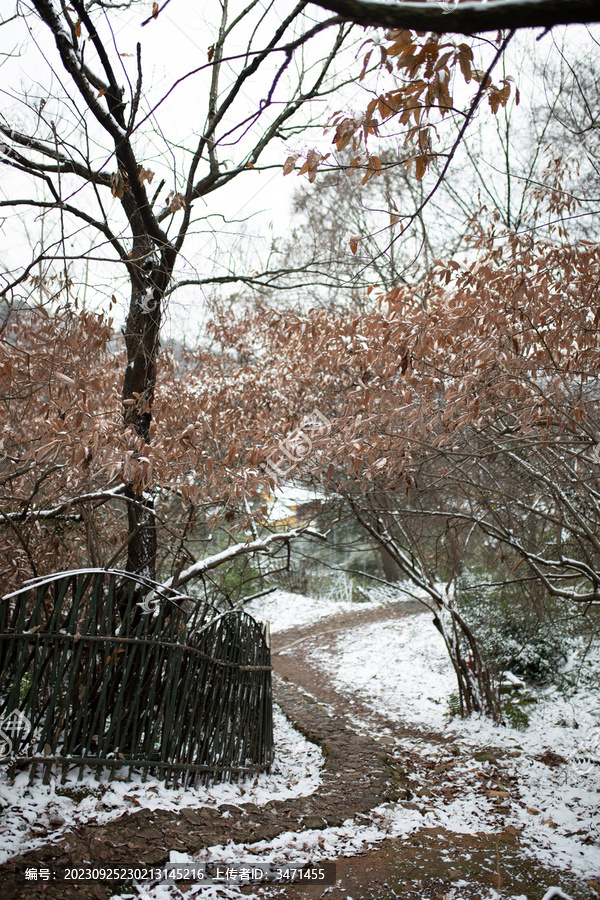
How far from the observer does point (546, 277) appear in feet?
11.5

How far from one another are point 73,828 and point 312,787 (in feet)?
7.98

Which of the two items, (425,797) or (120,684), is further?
(425,797)

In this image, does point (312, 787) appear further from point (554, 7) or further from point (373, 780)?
point (554, 7)

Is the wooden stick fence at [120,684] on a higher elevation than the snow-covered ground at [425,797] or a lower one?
higher

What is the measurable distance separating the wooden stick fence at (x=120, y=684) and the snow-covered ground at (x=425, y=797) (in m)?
0.18

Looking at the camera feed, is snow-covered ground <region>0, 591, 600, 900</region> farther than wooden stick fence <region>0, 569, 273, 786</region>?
No

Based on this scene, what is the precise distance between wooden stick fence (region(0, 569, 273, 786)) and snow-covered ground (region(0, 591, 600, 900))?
0.18m

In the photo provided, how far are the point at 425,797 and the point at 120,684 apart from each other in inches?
109

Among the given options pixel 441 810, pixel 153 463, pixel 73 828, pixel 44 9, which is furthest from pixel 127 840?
pixel 44 9

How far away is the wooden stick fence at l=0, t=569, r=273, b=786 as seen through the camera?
3.17 meters

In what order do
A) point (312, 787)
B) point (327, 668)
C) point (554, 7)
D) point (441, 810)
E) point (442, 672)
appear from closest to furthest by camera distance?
point (554, 7), point (441, 810), point (312, 787), point (442, 672), point (327, 668)

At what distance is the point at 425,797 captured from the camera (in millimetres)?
4625

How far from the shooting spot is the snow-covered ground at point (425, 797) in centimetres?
305

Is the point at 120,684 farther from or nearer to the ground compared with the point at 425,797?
farther from the ground
